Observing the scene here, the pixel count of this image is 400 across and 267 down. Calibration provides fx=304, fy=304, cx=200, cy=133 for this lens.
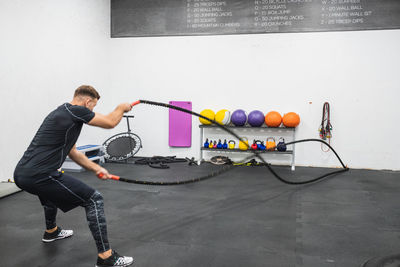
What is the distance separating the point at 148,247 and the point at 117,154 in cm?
373

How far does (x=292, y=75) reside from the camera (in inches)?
232

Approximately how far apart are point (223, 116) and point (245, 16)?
2032mm

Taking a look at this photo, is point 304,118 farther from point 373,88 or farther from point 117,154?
point 117,154

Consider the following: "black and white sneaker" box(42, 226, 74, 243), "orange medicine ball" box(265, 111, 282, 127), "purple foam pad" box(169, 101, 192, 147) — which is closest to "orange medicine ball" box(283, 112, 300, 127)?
"orange medicine ball" box(265, 111, 282, 127)

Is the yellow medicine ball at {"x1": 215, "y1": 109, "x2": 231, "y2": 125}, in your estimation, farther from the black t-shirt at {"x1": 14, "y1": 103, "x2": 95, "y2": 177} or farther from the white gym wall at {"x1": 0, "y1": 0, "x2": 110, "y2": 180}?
the black t-shirt at {"x1": 14, "y1": 103, "x2": 95, "y2": 177}

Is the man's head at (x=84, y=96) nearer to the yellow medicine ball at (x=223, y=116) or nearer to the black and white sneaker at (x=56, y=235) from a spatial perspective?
the black and white sneaker at (x=56, y=235)

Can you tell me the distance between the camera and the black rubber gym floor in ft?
7.80

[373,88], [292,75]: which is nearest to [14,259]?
[292,75]

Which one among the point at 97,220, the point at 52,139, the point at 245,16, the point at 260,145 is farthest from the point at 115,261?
the point at 245,16

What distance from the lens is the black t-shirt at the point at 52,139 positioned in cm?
205

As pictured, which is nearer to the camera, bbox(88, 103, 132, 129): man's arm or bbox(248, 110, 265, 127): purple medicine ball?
bbox(88, 103, 132, 129): man's arm

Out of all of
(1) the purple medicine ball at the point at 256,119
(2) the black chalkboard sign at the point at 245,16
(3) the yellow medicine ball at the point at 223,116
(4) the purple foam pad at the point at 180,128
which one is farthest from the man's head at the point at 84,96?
(2) the black chalkboard sign at the point at 245,16

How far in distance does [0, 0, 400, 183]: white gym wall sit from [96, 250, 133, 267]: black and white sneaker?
10.0 ft

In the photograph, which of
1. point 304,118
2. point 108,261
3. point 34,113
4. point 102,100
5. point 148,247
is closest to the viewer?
point 108,261
